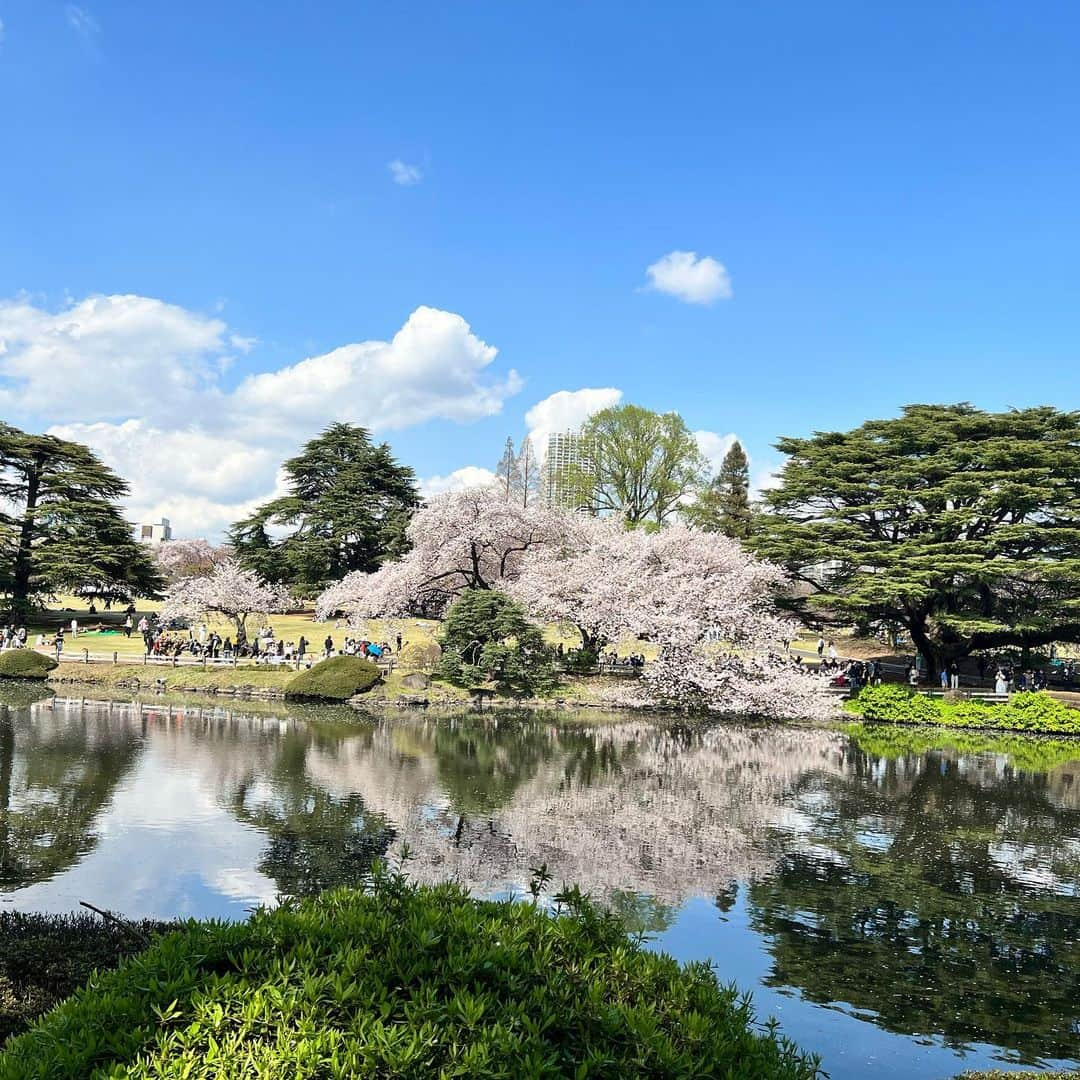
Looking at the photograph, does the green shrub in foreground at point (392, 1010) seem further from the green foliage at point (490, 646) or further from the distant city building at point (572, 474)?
the distant city building at point (572, 474)

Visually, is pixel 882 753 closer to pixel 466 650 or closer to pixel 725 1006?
pixel 466 650

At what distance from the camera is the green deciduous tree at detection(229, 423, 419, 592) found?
197 ft

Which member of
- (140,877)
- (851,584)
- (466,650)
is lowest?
(140,877)

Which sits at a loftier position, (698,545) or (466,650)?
(698,545)

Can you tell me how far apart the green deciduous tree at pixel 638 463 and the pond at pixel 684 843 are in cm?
3647

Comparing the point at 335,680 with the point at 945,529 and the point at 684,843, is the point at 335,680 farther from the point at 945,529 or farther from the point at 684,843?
the point at 945,529

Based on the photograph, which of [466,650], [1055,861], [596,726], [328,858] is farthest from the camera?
[466,650]

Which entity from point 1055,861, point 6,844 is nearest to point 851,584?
point 1055,861

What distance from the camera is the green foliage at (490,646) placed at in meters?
35.7

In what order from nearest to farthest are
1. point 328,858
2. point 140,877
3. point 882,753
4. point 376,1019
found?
point 376,1019, point 140,877, point 328,858, point 882,753

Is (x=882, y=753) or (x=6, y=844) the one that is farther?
(x=882, y=753)

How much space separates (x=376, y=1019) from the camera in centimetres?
387

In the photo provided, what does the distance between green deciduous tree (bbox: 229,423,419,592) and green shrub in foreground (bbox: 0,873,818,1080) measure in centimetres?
5519

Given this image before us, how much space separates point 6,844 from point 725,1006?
47.2ft
